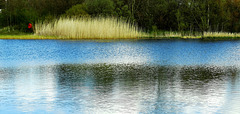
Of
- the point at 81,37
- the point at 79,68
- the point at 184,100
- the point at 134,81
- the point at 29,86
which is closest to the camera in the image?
the point at 184,100

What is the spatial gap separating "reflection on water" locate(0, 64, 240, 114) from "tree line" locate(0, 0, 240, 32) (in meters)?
29.8

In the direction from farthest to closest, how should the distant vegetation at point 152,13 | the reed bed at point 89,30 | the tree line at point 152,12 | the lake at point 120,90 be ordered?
the tree line at point 152,12 < the distant vegetation at point 152,13 < the reed bed at point 89,30 < the lake at point 120,90

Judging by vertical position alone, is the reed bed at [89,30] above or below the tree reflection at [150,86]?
above

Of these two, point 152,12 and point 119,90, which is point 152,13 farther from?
point 119,90

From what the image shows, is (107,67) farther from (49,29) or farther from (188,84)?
(49,29)

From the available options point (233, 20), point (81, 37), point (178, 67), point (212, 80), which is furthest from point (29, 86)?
point (233, 20)

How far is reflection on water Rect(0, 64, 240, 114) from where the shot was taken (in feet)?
26.2

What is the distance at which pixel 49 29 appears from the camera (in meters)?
38.2

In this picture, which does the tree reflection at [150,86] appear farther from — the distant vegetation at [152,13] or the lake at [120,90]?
the distant vegetation at [152,13]

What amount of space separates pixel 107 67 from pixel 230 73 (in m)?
4.90

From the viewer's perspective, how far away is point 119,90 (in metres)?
9.95

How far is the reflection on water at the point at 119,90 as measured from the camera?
7.98 metres

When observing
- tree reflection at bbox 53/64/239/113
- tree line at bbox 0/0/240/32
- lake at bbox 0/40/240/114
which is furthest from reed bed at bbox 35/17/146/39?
lake at bbox 0/40/240/114

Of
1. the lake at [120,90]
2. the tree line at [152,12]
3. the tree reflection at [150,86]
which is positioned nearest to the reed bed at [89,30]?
the tree line at [152,12]
